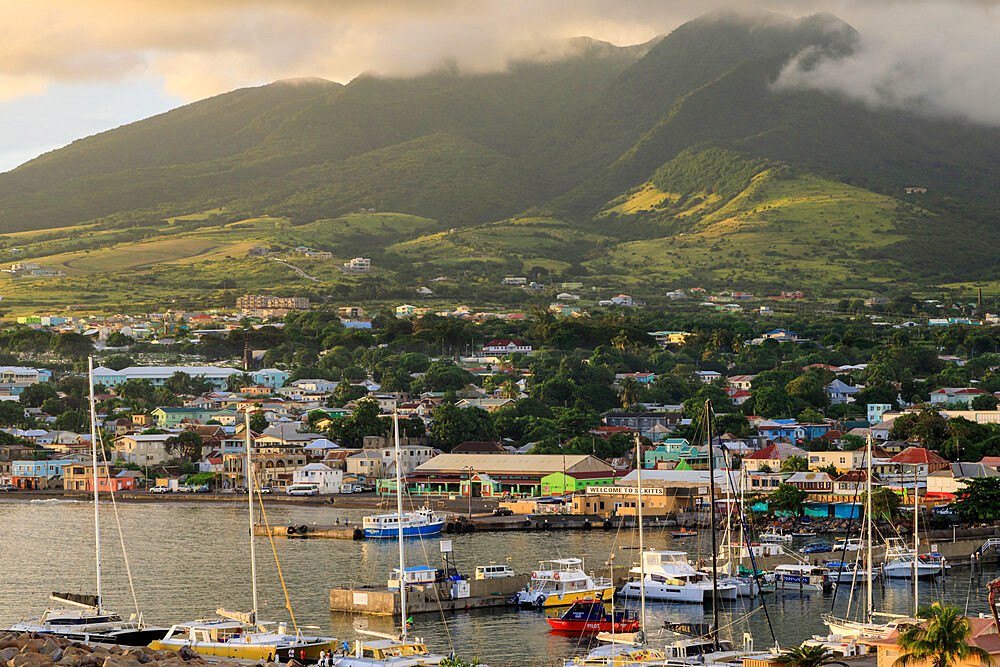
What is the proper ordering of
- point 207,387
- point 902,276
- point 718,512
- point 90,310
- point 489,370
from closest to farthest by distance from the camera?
1. point 718,512
2. point 207,387
3. point 489,370
4. point 90,310
5. point 902,276

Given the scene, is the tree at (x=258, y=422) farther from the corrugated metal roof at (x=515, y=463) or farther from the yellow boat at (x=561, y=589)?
the yellow boat at (x=561, y=589)

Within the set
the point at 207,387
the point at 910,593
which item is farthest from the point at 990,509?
the point at 207,387

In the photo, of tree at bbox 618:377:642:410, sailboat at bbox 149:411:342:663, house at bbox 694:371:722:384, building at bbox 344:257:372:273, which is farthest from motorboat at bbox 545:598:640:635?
building at bbox 344:257:372:273

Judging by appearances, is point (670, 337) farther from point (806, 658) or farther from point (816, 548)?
point (806, 658)

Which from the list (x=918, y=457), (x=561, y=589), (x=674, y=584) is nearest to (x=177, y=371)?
(x=918, y=457)

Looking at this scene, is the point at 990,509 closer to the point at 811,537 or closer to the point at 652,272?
the point at 811,537

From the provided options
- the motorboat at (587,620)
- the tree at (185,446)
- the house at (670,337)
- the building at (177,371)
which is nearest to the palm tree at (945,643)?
the motorboat at (587,620)
